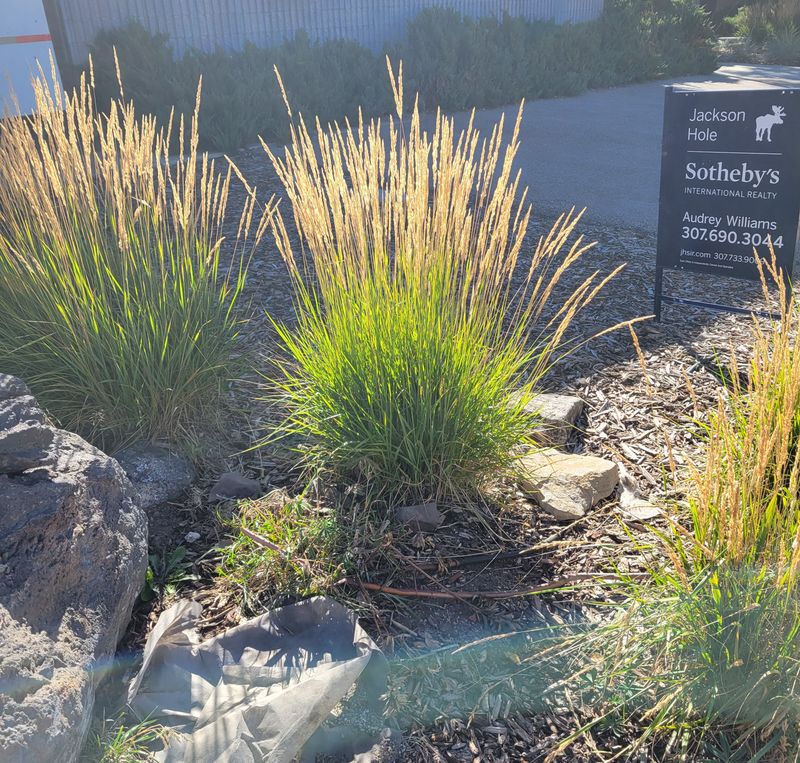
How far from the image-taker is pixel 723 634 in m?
2.03

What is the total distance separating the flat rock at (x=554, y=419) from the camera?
11.3 ft

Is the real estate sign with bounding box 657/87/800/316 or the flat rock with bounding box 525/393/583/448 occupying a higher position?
the real estate sign with bounding box 657/87/800/316

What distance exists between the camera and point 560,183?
26.8 feet

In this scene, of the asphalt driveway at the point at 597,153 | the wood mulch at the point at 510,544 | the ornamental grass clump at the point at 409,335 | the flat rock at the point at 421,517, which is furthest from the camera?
the asphalt driveway at the point at 597,153

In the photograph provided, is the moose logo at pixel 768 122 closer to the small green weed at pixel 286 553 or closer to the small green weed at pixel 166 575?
the small green weed at pixel 286 553

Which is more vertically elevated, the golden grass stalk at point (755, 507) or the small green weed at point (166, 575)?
the golden grass stalk at point (755, 507)

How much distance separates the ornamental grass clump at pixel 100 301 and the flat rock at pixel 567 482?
1455mm

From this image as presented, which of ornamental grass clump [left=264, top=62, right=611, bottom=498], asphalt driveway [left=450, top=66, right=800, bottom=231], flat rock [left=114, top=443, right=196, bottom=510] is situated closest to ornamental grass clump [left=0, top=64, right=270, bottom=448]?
flat rock [left=114, top=443, right=196, bottom=510]

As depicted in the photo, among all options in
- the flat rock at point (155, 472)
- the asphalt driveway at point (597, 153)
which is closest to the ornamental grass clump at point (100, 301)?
the flat rock at point (155, 472)

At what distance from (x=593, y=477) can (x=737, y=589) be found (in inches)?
44.3

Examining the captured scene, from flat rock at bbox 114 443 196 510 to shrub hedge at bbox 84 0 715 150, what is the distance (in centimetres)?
374

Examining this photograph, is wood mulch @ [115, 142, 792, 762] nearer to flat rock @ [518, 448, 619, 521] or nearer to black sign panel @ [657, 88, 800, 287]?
flat rock @ [518, 448, 619, 521]

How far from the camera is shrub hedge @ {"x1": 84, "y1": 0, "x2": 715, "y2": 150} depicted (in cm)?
945

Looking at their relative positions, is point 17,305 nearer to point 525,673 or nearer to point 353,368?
point 353,368
